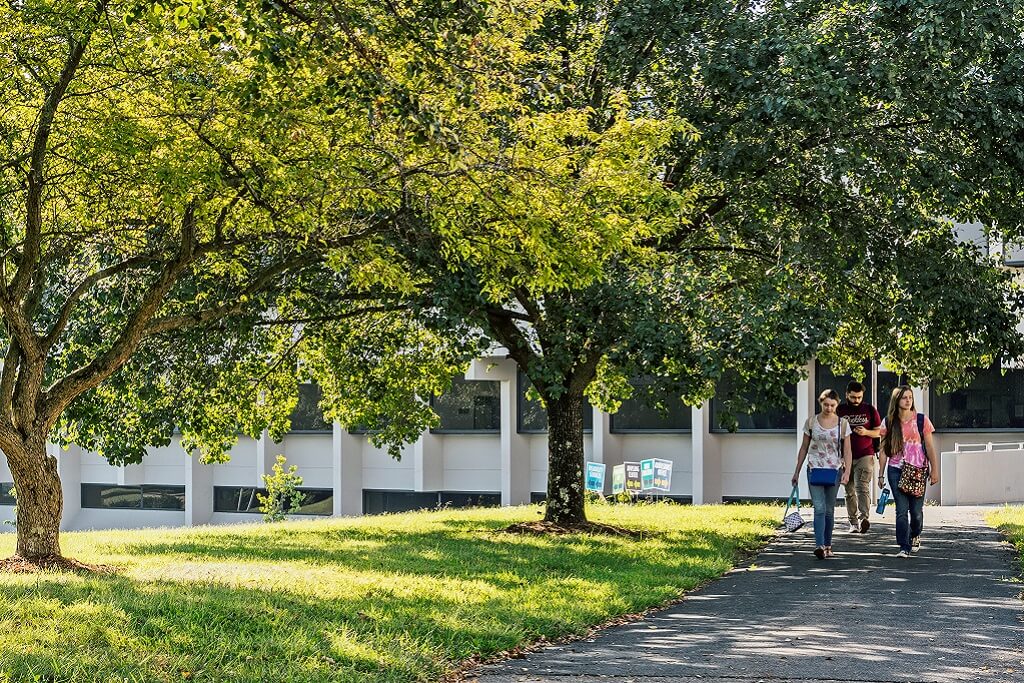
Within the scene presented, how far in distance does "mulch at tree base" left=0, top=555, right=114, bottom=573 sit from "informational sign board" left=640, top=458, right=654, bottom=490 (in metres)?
17.3

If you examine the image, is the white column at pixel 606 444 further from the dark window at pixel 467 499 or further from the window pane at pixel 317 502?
the window pane at pixel 317 502

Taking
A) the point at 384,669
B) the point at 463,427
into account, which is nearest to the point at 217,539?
the point at 384,669

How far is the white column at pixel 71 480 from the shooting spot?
41.8m

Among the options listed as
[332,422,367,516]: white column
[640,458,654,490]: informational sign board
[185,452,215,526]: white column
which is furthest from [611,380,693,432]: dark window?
[185,452,215,526]: white column

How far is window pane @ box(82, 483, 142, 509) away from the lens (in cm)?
4169

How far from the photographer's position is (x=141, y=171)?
1079 centimetres

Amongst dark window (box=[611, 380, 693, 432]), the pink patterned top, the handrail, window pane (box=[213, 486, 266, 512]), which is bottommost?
window pane (box=[213, 486, 266, 512])

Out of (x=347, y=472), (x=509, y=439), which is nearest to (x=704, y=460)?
(x=509, y=439)

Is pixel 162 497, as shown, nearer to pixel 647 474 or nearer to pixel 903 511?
pixel 647 474

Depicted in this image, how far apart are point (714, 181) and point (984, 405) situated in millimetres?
17898

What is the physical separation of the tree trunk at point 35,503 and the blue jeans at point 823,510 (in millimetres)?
7127

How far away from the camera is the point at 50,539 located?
11852 millimetres

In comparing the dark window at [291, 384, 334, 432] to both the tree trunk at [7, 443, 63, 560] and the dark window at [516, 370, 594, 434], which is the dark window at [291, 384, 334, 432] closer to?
the dark window at [516, 370, 594, 434]

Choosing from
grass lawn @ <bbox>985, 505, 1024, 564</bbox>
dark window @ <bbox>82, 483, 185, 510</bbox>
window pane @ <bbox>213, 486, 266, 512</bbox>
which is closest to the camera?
grass lawn @ <bbox>985, 505, 1024, 564</bbox>
